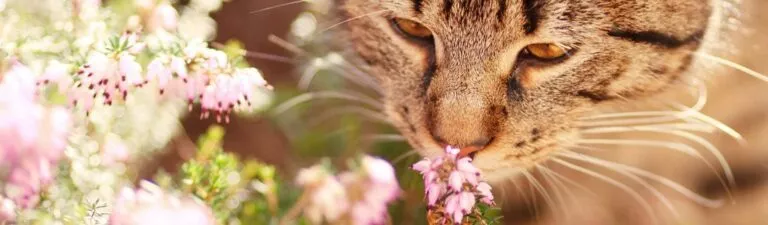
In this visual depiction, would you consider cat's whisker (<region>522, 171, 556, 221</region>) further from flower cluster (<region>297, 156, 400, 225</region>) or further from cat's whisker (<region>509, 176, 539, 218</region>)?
flower cluster (<region>297, 156, 400, 225</region>)

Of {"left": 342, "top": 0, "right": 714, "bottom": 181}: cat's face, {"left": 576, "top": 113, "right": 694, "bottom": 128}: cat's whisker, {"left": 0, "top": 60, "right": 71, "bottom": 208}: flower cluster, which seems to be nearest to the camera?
{"left": 0, "top": 60, "right": 71, "bottom": 208}: flower cluster

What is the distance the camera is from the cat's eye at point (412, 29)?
99 centimetres

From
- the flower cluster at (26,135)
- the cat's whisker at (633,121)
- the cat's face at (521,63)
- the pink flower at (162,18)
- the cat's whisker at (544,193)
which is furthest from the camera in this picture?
the cat's whisker at (544,193)

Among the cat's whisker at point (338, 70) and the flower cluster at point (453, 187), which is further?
the cat's whisker at point (338, 70)

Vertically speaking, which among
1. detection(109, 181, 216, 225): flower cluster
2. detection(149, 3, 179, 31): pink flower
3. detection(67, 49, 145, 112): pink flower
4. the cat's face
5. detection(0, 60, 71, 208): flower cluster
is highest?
the cat's face

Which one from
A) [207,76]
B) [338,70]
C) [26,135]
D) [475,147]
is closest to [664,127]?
[475,147]

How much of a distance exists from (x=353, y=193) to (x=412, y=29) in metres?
0.32

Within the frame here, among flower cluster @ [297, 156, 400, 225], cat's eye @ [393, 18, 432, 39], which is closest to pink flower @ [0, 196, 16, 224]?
flower cluster @ [297, 156, 400, 225]

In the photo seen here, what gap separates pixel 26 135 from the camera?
66cm

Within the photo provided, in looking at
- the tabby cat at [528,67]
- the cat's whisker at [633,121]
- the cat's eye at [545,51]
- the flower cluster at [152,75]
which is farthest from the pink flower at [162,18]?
the cat's whisker at [633,121]

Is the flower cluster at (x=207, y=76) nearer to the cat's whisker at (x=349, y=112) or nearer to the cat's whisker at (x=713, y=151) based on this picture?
the cat's whisker at (x=349, y=112)

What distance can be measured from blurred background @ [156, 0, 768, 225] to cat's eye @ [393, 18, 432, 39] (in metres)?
0.19

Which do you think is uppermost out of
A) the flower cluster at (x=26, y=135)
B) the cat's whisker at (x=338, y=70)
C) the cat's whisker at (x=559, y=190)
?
the cat's whisker at (x=338, y=70)

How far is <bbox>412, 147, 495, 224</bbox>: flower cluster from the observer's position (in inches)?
27.3
